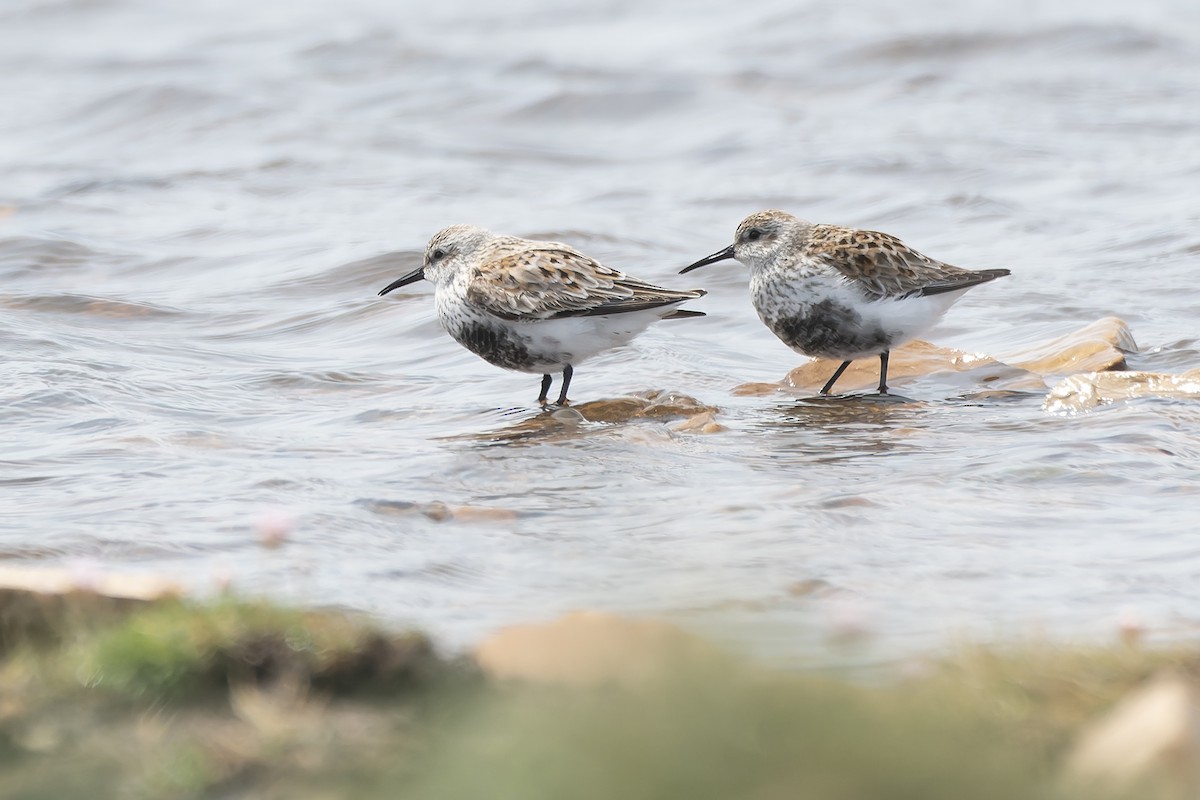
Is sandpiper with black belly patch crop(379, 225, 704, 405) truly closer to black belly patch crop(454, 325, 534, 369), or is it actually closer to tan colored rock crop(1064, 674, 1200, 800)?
black belly patch crop(454, 325, 534, 369)

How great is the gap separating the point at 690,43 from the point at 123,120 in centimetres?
834

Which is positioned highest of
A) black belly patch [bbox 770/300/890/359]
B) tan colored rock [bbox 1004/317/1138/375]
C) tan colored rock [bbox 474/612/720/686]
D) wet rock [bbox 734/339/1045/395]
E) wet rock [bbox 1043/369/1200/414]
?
tan colored rock [bbox 474/612/720/686]

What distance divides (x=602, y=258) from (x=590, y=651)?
957 cm

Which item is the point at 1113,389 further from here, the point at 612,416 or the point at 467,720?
the point at 467,720

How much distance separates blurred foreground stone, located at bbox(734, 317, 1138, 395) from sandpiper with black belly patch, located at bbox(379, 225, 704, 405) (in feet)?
3.57

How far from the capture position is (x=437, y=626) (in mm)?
5023

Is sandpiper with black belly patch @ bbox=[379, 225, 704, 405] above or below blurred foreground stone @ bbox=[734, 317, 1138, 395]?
above

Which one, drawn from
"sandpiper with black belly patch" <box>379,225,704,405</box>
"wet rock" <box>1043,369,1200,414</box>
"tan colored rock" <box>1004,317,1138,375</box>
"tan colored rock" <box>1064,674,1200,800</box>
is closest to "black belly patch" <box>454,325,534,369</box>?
"sandpiper with black belly patch" <box>379,225,704,405</box>

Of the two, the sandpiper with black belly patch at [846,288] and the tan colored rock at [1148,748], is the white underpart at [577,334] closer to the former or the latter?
the sandpiper with black belly patch at [846,288]

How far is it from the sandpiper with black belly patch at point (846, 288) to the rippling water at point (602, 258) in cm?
44

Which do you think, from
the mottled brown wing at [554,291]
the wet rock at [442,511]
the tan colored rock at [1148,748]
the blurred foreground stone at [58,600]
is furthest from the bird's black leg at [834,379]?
the tan colored rock at [1148,748]

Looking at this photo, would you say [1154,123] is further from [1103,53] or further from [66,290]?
[66,290]

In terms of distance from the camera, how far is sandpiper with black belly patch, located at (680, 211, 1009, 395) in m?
9.04

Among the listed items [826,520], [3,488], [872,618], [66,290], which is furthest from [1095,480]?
[66,290]
